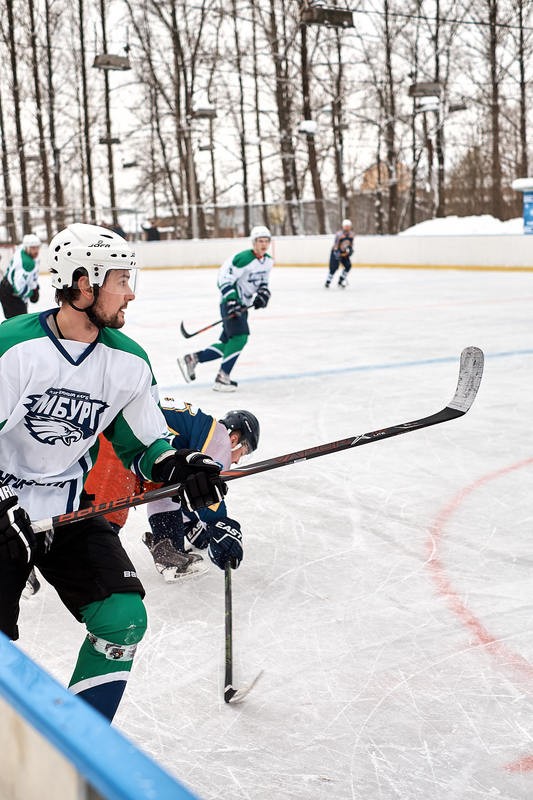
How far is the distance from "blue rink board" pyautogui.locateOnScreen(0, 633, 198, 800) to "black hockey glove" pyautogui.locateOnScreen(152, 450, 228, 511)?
3.36 ft

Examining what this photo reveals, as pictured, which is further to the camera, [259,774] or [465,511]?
[465,511]

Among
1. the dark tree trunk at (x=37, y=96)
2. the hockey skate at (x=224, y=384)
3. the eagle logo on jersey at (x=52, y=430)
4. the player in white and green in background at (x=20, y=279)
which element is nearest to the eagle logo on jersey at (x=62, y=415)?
the eagle logo on jersey at (x=52, y=430)

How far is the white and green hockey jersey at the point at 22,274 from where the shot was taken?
8.88m

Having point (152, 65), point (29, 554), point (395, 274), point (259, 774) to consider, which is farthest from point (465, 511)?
point (152, 65)

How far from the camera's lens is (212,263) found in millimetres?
22328

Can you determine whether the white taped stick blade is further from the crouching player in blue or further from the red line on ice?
the crouching player in blue

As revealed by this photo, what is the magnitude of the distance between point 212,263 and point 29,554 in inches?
825

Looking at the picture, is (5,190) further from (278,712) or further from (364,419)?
(278,712)

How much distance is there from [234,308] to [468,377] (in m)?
4.34

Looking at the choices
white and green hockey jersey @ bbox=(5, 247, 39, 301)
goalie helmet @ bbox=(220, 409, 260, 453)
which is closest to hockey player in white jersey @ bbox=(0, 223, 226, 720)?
goalie helmet @ bbox=(220, 409, 260, 453)

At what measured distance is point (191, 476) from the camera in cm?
194

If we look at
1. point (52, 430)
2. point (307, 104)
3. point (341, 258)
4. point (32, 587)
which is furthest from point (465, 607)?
point (307, 104)

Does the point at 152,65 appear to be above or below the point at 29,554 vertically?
above

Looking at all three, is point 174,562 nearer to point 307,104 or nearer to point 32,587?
point 32,587
